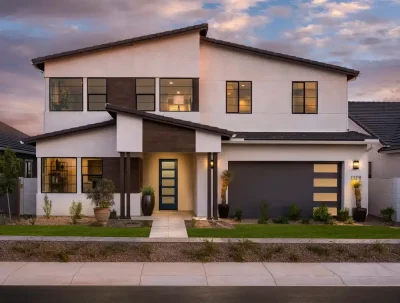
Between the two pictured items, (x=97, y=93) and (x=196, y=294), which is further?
(x=97, y=93)

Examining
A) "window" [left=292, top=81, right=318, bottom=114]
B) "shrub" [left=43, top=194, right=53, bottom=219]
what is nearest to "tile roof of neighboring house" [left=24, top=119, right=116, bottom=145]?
"shrub" [left=43, top=194, right=53, bottom=219]

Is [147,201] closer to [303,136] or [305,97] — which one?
[303,136]

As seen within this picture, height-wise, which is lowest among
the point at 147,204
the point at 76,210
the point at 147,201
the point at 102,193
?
the point at 76,210

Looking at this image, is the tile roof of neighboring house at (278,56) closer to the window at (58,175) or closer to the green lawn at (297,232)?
the window at (58,175)

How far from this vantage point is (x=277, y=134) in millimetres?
22000

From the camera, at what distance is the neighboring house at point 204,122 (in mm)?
21078

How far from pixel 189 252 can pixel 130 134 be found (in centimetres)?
839

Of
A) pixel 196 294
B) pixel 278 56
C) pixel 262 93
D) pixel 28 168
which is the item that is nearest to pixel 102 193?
pixel 262 93

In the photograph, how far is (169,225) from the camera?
17.8 metres

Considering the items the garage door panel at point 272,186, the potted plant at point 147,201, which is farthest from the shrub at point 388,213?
the potted plant at point 147,201

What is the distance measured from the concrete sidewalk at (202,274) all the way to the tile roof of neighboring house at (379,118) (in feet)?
54.6

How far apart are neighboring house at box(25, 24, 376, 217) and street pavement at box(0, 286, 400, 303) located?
33.9ft

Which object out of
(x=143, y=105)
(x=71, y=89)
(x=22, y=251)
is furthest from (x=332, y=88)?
(x=22, y=251)

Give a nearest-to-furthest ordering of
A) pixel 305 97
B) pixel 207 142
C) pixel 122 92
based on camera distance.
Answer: pixel 207 142 → pixel 122 92 → pixel 305 97
